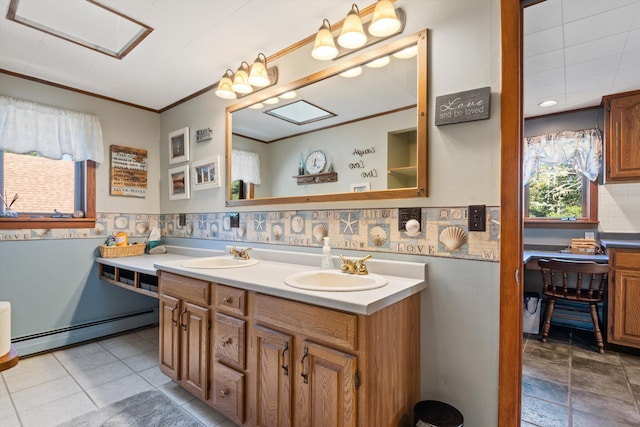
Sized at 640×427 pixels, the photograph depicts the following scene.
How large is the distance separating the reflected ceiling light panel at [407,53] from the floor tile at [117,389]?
2.47 m

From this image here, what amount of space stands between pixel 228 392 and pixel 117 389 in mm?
974

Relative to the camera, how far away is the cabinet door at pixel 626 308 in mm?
2453

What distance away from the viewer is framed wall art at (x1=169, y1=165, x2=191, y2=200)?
9.61 feet

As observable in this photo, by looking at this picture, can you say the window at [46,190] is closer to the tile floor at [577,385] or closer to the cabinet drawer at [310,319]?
the cabinet drawer at [310,319]

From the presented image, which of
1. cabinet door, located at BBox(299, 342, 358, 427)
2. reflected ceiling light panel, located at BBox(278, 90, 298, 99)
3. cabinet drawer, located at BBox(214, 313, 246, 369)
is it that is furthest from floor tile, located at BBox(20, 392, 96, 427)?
reflected ceiling light panel, located at BBox(278, 90, 298, 99)

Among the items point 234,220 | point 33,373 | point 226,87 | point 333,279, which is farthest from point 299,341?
point 33,373

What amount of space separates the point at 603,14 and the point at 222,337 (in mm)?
2711

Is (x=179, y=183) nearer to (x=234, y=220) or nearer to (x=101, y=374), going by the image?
(x=234, y=220)

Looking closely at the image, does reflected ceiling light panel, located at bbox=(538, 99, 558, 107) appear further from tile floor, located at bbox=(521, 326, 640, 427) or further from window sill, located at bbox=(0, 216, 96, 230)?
window sill, located at bbox=(0, 216, 96, 230)

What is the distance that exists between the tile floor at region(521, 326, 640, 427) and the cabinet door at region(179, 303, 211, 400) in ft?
5.67

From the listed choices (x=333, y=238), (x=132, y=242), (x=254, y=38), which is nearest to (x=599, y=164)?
(x=333, y=238)

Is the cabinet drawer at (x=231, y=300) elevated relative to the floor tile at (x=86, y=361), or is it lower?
elevated

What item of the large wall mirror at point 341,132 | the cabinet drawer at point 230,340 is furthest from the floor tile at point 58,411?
the large wall mirror at point 341,132

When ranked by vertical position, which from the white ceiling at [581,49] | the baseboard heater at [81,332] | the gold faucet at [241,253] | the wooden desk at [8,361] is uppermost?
the white ceiling at [581,49]
